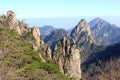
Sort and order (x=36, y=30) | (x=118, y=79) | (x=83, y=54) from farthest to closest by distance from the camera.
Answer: (x=83, y=54), (x=36, y=30), (x=118, y=79)

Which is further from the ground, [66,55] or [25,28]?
[25,28]

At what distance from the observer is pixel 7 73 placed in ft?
45.5

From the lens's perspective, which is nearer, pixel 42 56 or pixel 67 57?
pixel 42 56

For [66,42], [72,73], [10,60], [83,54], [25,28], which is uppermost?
[10,60]

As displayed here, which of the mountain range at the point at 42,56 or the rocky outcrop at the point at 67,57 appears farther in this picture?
the rocky outcrop at the point at 67,57

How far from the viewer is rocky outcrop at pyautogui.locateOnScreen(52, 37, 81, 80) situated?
80500 mm

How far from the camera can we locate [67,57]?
8450cm

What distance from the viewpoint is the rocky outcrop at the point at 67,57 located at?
80500 millimetres

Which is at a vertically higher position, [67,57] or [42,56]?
[42,56]

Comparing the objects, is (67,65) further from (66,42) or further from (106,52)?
(106,52)

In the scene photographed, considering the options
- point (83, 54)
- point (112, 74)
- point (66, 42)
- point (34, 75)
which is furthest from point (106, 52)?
point (34, 75)

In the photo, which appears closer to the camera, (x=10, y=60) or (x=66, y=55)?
(x=10, y=60)

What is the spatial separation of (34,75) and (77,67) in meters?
63.8

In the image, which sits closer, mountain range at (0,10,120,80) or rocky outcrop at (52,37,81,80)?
mountain range at (0,10,120,80)
